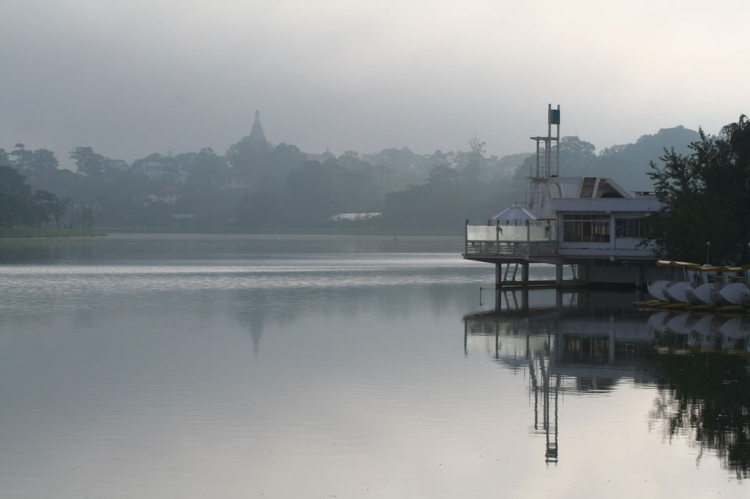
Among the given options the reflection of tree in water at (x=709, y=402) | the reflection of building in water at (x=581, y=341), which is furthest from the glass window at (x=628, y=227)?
the reflection of tree in water at (x=709, y=402)

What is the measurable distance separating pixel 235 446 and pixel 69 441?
333 cm

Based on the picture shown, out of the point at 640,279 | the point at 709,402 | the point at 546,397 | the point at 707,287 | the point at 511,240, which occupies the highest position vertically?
the point at 511,240

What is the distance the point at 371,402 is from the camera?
27.2m

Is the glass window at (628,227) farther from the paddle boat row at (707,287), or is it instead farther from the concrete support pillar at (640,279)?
the paddle boat row at (707,287)

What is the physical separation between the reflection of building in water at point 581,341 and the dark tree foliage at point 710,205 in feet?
14.7

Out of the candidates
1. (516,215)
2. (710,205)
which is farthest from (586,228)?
(710,205)

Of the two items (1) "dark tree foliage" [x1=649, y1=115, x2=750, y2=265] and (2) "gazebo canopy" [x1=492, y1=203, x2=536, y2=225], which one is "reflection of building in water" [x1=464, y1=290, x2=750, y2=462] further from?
(2) "gazebo canopy" [x1=492, y1=203, x2=536, y2=225]

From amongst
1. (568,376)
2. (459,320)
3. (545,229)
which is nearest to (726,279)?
(459,320)

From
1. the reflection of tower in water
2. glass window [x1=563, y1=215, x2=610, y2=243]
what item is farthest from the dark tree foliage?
the reflection of tower in water

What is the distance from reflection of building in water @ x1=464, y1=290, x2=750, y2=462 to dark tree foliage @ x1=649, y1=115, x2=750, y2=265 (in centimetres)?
448

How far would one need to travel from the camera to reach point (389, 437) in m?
22.9

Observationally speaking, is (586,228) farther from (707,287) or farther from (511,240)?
(707,287)

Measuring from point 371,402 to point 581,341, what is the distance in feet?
49.1

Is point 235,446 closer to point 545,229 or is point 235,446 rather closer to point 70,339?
point 70,339
